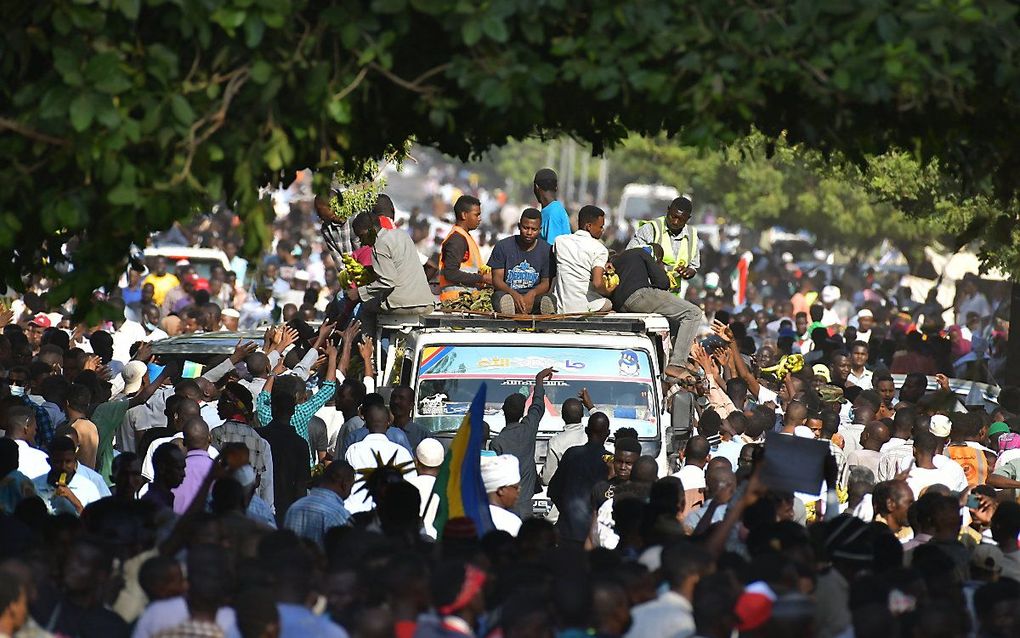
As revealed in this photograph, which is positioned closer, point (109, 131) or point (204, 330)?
point (109, 131)

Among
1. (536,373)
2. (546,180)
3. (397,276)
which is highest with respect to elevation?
(546,180)

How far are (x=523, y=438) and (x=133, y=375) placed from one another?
3.94 metres

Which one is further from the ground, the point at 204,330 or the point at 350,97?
the point at 350,97

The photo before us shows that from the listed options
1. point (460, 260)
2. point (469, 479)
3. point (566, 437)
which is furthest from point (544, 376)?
point (469, 479)

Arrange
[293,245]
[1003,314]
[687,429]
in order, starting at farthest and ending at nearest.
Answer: [293,245]
[1003,314]
[687,429]

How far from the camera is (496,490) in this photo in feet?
33.8

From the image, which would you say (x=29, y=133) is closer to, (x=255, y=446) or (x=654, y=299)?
(x=255, y=446)

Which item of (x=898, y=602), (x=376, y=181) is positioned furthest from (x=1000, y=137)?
(x=376, y=181)

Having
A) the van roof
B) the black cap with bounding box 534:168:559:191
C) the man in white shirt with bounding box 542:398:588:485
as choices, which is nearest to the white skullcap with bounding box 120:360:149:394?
the van roof

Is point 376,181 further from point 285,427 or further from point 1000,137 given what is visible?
point 1000,137

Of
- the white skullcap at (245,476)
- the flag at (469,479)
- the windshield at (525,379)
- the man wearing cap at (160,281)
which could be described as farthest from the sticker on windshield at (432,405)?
the man wearing cap at (160,281)

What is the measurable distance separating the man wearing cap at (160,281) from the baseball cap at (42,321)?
130 inches

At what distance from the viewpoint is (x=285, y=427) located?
11984 mm

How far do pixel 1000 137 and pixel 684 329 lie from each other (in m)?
5.93
